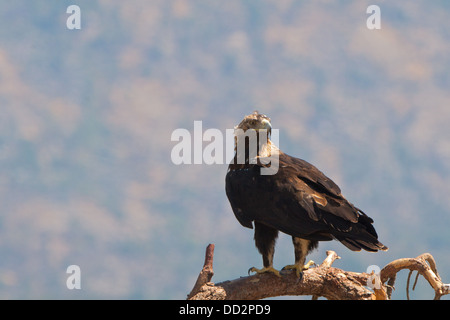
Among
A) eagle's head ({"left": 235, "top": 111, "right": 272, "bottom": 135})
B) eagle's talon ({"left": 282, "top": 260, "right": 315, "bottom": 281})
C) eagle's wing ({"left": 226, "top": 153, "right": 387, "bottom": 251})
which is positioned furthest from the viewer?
eagle's head ({"left": 235, "top": 111, "right": 272, "bottom": 135})

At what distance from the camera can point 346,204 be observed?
10172mm

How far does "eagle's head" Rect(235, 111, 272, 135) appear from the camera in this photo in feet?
36.6

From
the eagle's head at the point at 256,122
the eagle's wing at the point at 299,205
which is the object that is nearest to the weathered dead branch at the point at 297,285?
the eagle's wing at the point at 299,205

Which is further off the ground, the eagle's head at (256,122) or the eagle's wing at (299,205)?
the eagle's head at (256,122)

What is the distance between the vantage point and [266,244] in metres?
10.4

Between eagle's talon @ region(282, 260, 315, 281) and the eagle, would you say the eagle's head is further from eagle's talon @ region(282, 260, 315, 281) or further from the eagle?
eagle's talon @ region(282, 260, 315, 281)

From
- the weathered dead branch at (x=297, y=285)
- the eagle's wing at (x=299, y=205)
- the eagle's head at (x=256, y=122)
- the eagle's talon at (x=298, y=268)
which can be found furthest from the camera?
the eagle's head at (x=256, y=122)

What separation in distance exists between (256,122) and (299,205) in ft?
5.93

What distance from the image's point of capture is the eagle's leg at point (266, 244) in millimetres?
10047

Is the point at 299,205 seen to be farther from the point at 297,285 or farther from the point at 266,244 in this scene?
the point at 297,285

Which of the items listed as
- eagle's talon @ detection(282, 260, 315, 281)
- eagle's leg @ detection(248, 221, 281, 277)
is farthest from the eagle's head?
eagle's talon @ detection(282, 260, 315, 281)

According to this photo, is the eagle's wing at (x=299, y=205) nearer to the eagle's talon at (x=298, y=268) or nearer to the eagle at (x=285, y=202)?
the eagle at (x=285, y=202)

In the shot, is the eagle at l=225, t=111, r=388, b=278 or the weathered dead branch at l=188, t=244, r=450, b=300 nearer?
the weathered dead branch at l=188, t=244, r=450, b=300
